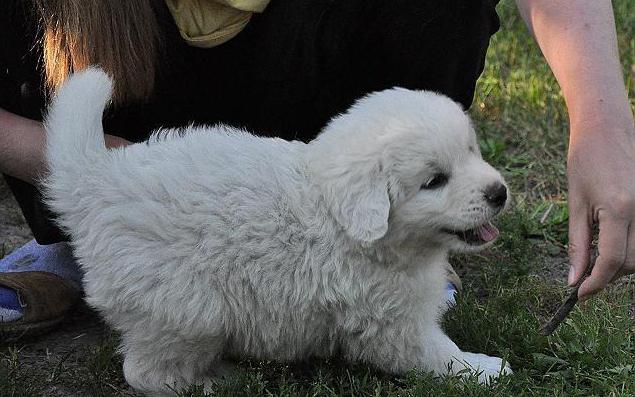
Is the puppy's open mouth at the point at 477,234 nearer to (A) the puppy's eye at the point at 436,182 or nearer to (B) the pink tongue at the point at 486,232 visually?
(B) the pink tongue at the point at 486,232

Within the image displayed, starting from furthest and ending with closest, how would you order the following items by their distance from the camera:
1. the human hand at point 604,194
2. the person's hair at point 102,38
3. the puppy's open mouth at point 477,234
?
the person's hair at point 102,38, the puppy's open mouth at point 477,234, the human hand at point 604,194

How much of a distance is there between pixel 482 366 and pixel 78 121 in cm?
105

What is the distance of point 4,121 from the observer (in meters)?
2.35

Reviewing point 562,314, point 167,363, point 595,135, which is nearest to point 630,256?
point 595,135

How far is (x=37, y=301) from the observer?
2541 mm

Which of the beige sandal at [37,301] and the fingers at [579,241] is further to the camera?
the beige sandal at [37,301]

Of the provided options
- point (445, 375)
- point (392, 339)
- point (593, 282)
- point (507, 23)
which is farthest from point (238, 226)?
point (507, 23)

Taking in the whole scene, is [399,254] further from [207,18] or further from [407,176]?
[207,18]

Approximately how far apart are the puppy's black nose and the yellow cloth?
0.82 m

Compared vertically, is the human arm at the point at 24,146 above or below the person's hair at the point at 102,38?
below

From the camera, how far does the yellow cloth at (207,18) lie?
2.42m

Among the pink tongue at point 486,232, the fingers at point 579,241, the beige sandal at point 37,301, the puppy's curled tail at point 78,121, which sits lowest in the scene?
the beige sandal at point 37,301

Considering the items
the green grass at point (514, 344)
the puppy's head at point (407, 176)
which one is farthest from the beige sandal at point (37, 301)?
the puppy's head at point (407, 176)

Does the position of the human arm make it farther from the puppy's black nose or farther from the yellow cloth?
the puppy's black nose
